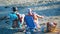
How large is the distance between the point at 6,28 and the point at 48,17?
6.26 feet

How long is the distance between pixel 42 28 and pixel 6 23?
1568 millimetres

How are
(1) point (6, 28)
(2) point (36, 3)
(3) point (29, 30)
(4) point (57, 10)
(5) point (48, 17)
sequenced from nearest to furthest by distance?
(3) point (29, 30) → (1) point (6, 28) → (5) point (48, 17) → (4) point (57, 10) → (2) point (36, 3)

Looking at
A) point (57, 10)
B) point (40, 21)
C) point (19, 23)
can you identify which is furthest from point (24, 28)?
point (57, 10)

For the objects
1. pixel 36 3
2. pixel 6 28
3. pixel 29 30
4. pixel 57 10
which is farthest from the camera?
pixel 36 3

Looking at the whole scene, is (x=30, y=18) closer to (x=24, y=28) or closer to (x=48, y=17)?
(x=24, y=28)

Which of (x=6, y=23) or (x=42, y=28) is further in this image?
(x=6, y=23)

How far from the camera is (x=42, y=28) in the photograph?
31.4 feet

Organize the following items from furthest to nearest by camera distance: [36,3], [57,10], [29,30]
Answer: [36,3]
[57,10]
[29,30]

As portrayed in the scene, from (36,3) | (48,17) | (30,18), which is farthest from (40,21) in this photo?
(36,3)

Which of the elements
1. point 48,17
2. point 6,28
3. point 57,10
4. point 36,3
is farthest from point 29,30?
point 36,3

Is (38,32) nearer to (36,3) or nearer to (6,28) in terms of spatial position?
(6,28)

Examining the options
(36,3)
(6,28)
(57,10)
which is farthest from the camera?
(36,3)

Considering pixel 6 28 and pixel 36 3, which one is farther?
pixel 36 3

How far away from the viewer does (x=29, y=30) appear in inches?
361
